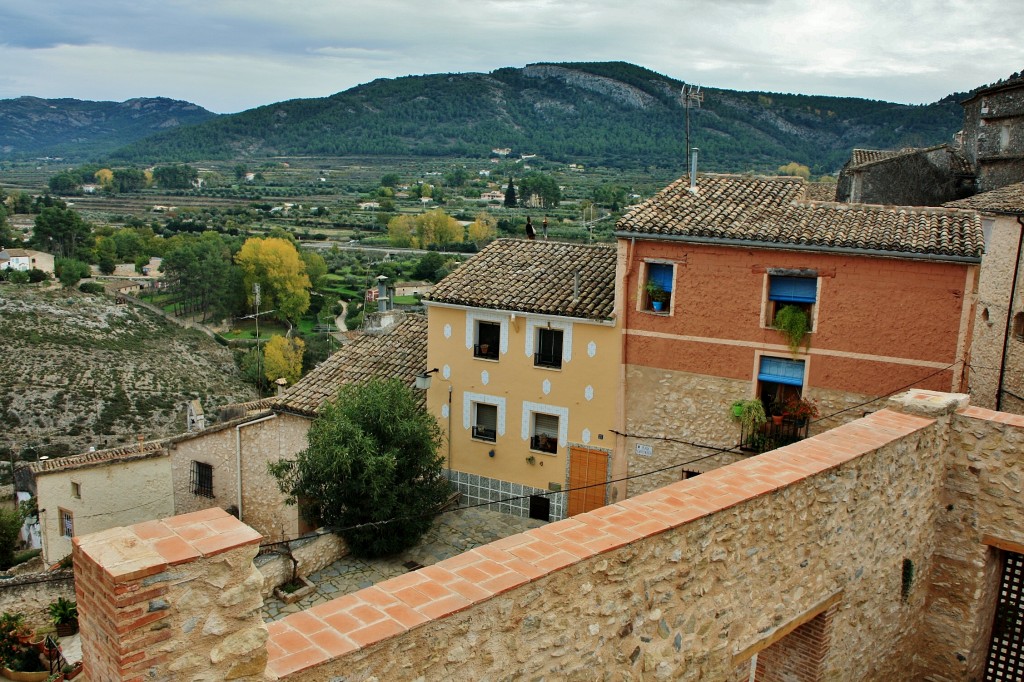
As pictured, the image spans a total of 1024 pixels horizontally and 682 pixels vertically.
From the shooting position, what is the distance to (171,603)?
2.98m

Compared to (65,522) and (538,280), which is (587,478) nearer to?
(538,280)

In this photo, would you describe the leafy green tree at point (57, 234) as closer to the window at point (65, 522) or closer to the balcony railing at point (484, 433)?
the window at point (65, 522)

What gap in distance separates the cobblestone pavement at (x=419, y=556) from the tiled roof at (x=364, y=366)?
3139 millimetres

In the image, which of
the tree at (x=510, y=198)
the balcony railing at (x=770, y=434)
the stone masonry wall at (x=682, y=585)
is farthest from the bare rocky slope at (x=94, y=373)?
the tree at (x=510, y=198)

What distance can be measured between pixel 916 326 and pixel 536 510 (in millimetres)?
7488

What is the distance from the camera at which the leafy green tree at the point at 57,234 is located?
77.3 m

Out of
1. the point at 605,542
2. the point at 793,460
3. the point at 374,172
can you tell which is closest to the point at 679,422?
the point at 793,460

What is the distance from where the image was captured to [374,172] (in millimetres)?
141000

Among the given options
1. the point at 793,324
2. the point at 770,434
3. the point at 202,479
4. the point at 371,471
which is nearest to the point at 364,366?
the point at 371,471

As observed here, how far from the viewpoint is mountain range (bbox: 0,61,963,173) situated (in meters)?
88.3

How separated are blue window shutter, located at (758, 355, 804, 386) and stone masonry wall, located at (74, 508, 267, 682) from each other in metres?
11.8

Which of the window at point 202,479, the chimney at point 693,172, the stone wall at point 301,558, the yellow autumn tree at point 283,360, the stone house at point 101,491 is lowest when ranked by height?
the yellow autumn tree at point 283,360

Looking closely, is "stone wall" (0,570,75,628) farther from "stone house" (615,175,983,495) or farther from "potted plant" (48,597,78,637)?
"stone house" (615,175,983,495)

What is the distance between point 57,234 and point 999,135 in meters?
80.4
